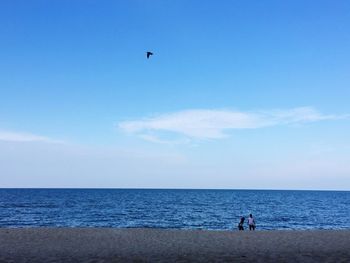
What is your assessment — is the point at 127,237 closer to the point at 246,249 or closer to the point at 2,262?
the point at 246,249

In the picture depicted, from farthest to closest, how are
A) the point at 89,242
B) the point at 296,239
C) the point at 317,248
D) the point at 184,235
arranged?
the point at 184,235 → the point at 296,239 → the point at 89,242 → the point at 317,248

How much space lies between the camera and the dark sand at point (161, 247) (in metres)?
15.2

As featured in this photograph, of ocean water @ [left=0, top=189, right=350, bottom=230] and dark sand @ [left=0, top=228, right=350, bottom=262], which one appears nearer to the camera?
dark sand @ [left=0, top=228, right=350, bottom=262]

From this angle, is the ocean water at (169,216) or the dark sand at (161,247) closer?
the dark sand at (161,247)

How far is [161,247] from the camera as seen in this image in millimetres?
18750

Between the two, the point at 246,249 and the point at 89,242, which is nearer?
the point at 246,249

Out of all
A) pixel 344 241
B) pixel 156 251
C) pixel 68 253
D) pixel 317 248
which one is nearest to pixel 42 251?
pixel 68 253

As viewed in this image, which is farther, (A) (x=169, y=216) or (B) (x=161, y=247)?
(A) (x=169, y=216)

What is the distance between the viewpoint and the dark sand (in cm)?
1523

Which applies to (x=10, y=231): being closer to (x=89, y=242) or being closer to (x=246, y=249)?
(x=89, y=242)

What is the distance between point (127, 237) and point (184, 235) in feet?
11.7

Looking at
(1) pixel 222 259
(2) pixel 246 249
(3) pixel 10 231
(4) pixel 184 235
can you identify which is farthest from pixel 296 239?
(3) pixel 10 231

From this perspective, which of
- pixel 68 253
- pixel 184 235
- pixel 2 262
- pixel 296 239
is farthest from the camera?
pixel 184 235

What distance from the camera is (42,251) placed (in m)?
16.9
